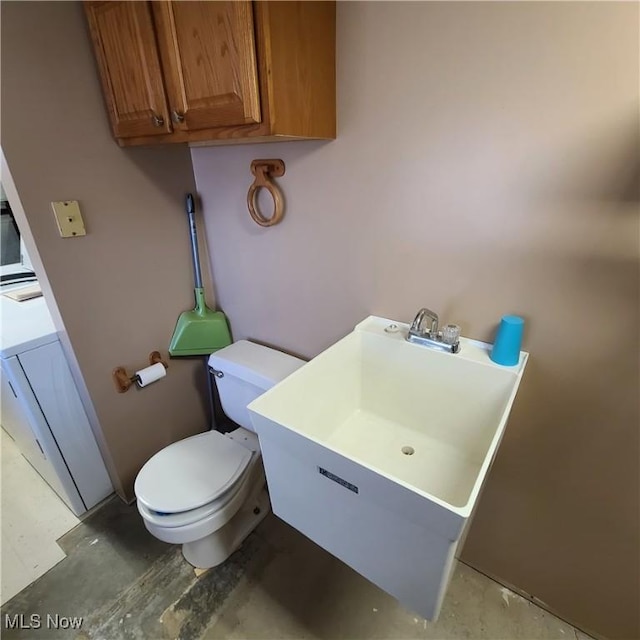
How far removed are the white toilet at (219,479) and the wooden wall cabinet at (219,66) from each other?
852mm

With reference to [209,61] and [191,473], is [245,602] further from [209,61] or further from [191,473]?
[209,61]

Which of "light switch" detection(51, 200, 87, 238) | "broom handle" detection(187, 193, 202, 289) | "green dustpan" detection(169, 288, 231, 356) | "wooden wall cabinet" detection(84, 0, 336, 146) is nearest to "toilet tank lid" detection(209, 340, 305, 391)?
"green dustpan" detection(169, 288, 231, 356)

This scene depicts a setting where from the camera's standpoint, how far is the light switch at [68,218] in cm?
118

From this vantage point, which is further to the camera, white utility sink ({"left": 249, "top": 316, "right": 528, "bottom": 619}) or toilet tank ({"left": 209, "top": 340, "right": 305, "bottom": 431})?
toilet tank ({"left": 209, "top": 340, "right": 305, "bottom": 431})

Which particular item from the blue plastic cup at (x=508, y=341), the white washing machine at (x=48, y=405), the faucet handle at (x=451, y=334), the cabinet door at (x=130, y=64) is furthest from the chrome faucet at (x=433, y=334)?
the white washing machine at (x=48, y=405)

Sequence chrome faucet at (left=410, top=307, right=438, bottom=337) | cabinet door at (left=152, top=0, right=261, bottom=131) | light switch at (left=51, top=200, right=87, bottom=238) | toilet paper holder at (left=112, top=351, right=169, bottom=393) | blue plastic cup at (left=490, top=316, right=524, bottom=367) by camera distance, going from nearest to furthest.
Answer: cabinet door at (left=152, top=0, right=261, bottom=131), blue plastic cup at (left=490, top=316, right=524, bottom=367), chrome faucet at (left=410, top=307, right=438, bottom=337), light switch at (left=51, top=200, right=87, bottom=238), toilet paper holder at (left=112, top=351, right=169, bottom=393)

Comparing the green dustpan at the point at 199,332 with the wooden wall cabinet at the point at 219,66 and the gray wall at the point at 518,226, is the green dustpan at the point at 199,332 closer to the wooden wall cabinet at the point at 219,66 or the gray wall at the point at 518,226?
the gray wall at the point at 518,226

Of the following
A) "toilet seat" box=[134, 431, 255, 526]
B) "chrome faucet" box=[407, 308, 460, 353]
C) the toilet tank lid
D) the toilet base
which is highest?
"chrome faucet" box=[407, 308, 460, 353]

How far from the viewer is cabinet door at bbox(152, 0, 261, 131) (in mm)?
826

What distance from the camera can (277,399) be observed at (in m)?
0.93

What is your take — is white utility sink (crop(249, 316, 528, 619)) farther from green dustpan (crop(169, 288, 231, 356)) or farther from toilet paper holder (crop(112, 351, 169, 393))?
toilet paper holder (crop(112, 351, 169, 393))

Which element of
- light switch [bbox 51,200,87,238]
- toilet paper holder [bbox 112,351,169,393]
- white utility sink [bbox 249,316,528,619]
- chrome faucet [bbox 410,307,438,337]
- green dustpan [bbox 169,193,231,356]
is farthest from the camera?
green dustpan [bbox 169,193,231,356]

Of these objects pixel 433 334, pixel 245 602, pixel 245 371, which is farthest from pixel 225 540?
pixel 433 334

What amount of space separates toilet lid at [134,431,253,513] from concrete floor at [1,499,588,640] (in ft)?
1.41
